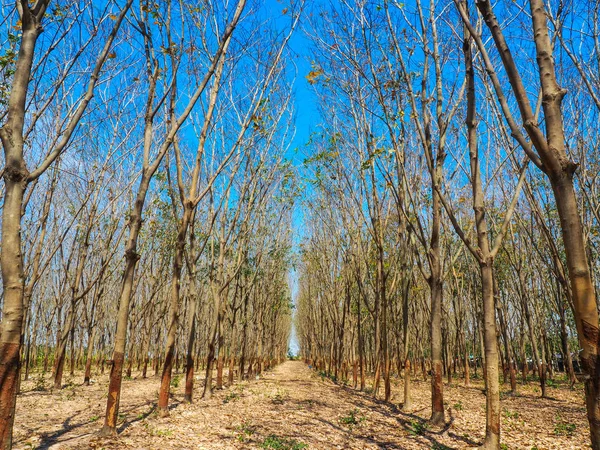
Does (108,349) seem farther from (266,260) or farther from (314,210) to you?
(314,210)

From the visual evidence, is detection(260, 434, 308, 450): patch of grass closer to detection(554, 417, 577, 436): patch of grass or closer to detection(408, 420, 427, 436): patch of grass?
detection(408, 420, 427, 436): patch of grass

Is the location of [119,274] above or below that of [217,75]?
below

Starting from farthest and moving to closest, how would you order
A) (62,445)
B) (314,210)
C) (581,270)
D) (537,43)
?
(314,210) < (62,445) < (537,43) < (581,270)

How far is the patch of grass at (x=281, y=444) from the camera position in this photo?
6.07 m

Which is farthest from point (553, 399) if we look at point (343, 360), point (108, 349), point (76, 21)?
point (108, 349)

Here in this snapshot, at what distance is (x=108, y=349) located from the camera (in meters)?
26.6

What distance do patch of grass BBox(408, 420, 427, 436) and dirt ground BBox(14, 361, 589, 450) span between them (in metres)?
0.02

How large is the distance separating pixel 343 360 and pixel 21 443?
51.7 feet

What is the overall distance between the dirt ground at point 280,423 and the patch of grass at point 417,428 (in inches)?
1.0

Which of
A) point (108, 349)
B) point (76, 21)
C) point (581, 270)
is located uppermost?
point (76, 21)

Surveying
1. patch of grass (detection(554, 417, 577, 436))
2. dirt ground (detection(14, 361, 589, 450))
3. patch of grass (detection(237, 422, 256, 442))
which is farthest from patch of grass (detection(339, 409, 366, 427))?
patch of grass (detection(554, 417, 577, 436))

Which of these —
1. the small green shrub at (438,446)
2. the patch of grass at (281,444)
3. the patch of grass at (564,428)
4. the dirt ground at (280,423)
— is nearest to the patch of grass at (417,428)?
the dirt ground at (280,423)

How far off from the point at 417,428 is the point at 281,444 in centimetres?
310

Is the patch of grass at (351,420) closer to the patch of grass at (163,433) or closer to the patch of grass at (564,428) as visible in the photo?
the patch of grass at (163,433)
